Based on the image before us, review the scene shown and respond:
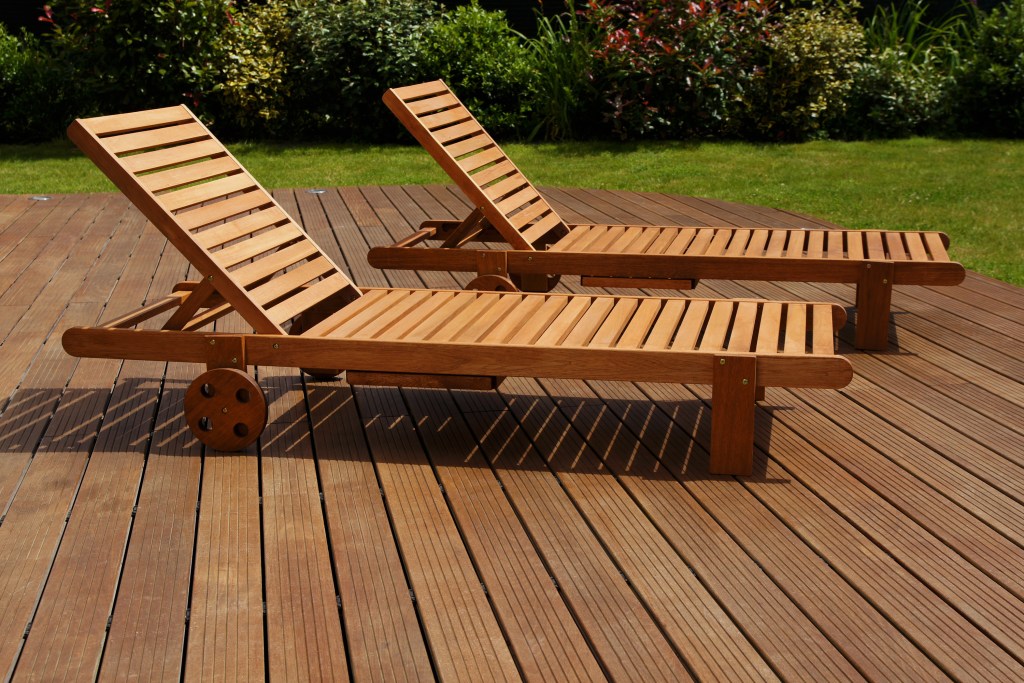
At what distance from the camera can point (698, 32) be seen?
9789 mm

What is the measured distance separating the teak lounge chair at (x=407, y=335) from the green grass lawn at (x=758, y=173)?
136 inches

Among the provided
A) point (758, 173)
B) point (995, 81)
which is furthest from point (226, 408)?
point (995, 81)

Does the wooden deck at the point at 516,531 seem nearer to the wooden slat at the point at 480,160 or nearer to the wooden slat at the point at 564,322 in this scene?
the wooden slat at the point at 564,322

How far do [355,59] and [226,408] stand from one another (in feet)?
24.4

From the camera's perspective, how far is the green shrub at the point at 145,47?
9.81 m

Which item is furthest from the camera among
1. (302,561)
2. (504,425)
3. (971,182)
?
(971,182)

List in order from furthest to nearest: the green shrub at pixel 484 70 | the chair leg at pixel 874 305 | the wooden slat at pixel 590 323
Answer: the green shrub at pixel 484 70 < the chair leg at pixel 874 305 < the wooden slat at pixel 590 323

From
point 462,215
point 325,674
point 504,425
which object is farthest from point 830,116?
point 325,674

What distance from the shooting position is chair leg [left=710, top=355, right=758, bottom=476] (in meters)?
3.24

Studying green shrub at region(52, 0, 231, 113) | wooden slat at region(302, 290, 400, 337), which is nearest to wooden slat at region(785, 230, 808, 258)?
wooden slat at region(302, 290, 400, 337)

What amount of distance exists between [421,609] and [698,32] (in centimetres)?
810

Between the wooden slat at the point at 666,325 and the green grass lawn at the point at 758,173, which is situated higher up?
the wooden slat at the point at 666,325

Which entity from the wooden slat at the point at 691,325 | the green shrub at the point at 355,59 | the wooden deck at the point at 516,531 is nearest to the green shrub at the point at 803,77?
the green shrub at the point at 355,59

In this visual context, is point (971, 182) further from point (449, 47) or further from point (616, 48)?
point (449, 47)
